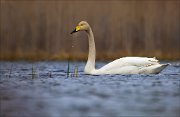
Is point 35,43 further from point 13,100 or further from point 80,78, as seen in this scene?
point 13,100

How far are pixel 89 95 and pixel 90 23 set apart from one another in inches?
374

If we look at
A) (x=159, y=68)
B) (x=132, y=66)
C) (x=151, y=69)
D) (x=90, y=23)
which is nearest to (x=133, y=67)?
(x=132, y=66)

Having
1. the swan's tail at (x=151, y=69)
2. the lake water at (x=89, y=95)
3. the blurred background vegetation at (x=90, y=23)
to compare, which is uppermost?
the blurred background vegetation at (x=90, y=23)

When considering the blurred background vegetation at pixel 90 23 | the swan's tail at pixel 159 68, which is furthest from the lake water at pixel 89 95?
the blurred background vegetation at pixel 90 23

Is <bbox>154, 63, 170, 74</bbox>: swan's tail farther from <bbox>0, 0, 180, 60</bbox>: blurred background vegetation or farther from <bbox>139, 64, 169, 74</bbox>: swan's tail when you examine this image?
<bbox>0, 0, 180, 60</bbox>: blurred background vegetation

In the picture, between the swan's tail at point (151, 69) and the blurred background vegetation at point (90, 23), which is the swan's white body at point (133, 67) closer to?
the swan's tail at point (151, 69)

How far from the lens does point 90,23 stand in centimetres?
1750

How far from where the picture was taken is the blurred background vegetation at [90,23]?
17375mm

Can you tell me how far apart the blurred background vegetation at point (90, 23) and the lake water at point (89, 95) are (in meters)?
5.60

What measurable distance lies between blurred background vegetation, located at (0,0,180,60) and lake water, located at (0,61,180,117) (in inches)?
221

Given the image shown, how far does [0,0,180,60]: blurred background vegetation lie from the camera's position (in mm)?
17375

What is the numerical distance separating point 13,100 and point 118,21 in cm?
1037

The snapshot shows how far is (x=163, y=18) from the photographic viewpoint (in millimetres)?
17906

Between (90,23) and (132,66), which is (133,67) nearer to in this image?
(132,66)
